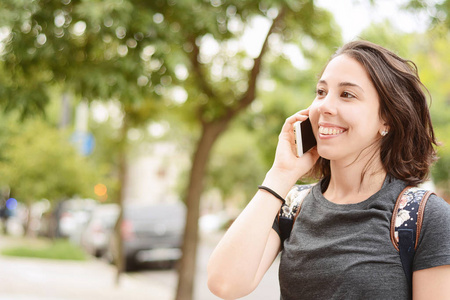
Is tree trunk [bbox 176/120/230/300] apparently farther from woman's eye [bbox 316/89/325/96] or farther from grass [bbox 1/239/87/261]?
grass [bbox 1/239/87/261]

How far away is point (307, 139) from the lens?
78.9 inches

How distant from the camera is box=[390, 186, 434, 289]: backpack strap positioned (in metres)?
1.65

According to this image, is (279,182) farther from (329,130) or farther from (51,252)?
(51,252)

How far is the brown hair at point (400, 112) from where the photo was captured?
183 centimetres

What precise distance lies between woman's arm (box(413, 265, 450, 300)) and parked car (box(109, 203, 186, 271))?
43.3 ft

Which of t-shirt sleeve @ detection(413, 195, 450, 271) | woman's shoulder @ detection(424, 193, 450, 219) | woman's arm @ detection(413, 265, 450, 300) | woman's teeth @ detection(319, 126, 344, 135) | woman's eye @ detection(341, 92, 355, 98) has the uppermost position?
woman's eye @ detection(341, 92, 355, 98)

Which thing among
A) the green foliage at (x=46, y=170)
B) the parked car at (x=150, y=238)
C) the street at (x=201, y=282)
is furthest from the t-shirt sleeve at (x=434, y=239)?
the green foliage at (x=46, y=170)

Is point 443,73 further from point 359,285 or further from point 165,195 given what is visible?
point 165,195

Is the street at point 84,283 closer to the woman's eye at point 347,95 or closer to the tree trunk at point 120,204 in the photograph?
the tree trunk at point 120,204

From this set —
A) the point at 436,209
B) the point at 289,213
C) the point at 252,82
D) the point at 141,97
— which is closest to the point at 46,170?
the point at 252,82

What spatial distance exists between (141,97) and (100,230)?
12.7 meters

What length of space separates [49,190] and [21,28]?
1333 cm

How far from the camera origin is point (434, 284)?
5.26ft

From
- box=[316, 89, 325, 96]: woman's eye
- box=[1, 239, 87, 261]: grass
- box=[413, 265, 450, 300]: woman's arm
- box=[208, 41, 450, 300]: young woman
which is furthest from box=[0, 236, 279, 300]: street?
box=[413, 265, 450, 300]: woman's arm
